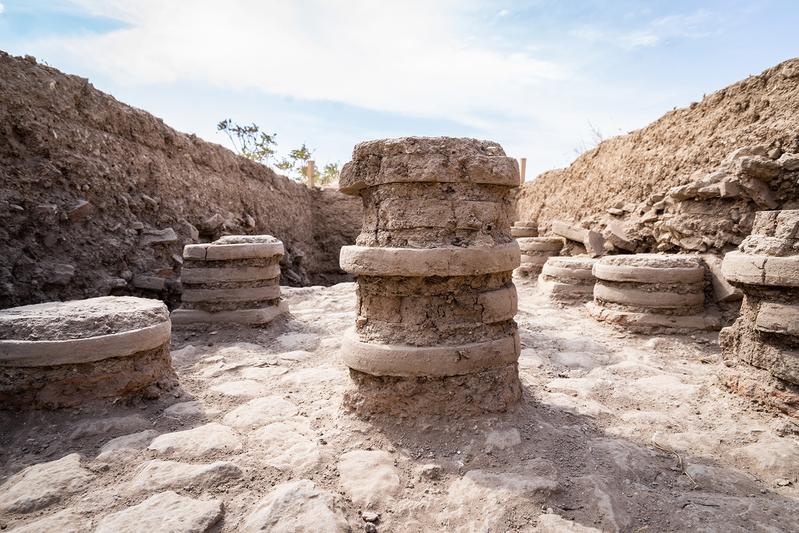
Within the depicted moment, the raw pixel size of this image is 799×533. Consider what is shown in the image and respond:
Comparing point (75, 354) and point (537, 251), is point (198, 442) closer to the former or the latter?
point (75, 354)

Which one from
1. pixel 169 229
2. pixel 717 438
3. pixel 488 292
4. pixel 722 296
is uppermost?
pixel 169 229

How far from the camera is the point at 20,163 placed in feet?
14.7

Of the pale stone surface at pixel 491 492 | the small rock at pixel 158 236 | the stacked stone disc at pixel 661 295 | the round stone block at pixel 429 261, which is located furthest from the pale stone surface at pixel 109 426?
the stacked stone disc at pixel 661 295

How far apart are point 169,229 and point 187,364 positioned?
112 inches

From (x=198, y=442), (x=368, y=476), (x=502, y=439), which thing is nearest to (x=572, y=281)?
(x=502, y=439)

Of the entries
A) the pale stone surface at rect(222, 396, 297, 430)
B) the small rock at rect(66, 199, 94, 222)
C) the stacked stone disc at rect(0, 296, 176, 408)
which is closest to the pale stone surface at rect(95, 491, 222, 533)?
the pale stone surface at rect(222, 396, 297, 430)

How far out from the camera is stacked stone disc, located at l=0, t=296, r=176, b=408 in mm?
2584

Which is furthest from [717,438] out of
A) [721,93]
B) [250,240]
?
[721,93]

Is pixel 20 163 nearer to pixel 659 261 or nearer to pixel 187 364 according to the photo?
pixel 187 364

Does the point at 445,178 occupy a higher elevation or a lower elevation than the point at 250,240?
higher

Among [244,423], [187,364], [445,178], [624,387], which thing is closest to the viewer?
[445,178]

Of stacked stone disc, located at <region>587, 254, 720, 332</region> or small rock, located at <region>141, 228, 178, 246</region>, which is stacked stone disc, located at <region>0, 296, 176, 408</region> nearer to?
small rock, located at <region>141, 228, 178, 246</region>

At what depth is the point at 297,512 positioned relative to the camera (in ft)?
5.84

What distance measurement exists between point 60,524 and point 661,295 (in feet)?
16.0
